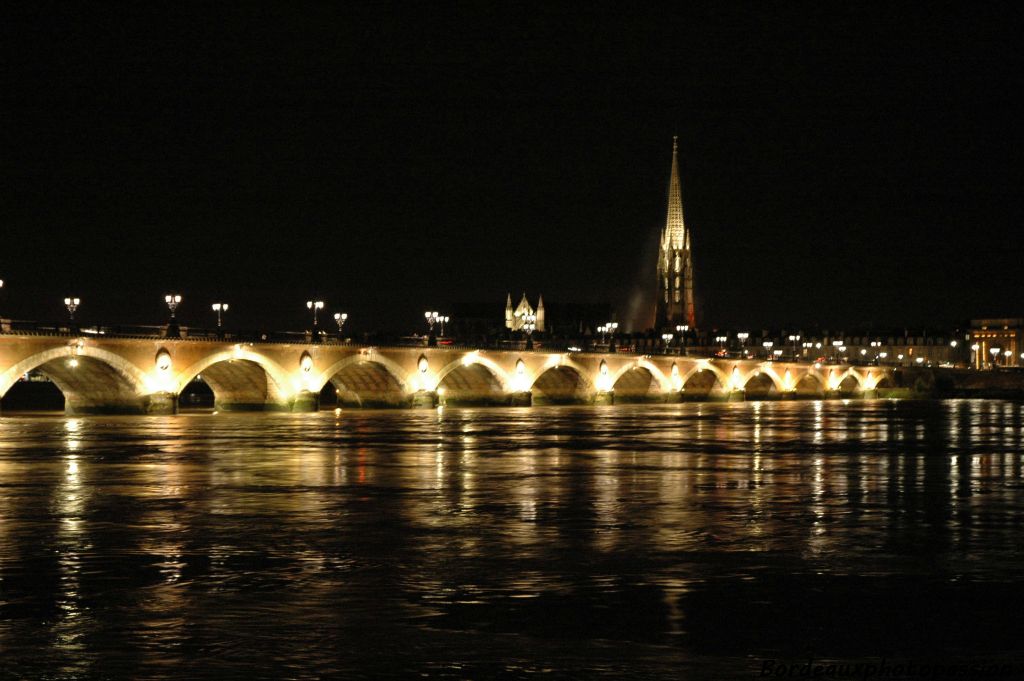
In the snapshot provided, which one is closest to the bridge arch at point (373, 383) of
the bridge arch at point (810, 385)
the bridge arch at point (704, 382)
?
the bridge arch at point (704, 382)

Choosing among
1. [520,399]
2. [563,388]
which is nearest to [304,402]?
[520,399]

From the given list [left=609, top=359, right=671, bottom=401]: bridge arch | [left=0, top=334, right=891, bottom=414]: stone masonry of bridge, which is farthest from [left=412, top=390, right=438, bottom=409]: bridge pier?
[left=609, top=359, right=671, bottom=401]: bridge arch

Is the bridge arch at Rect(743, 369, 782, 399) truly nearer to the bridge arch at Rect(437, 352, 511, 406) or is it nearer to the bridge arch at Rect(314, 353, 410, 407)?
the bridge arch at Rect(437, 352, 511, 406)

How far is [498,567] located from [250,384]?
6933 cm

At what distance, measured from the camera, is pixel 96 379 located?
73000mm

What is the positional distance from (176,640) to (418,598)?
3039mm

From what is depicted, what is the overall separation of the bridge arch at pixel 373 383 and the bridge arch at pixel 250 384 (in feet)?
24.8

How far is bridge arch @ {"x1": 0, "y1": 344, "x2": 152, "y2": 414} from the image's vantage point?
68238 millimetres

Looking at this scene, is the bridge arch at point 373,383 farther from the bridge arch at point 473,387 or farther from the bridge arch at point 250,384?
the bridge arch at point 473,387

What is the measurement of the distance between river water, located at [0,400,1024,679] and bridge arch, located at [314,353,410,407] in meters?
55.1

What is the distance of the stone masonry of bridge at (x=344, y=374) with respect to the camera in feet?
230

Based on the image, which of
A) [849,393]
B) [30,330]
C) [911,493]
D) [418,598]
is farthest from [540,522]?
[849,393]

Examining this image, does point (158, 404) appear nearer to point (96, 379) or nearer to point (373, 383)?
point (96, 379)

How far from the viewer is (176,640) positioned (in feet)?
43.1
